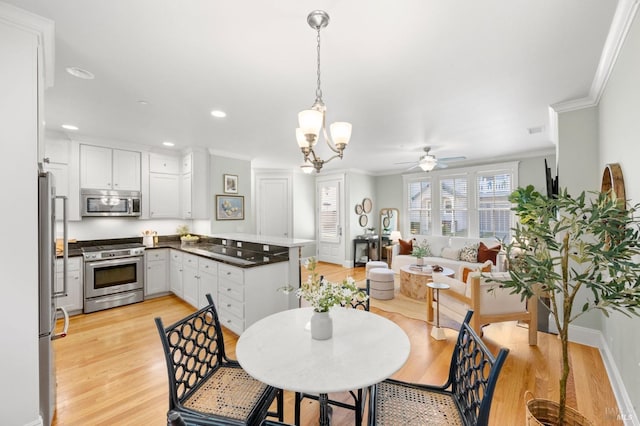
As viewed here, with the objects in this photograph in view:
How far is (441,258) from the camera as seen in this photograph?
5992 mm

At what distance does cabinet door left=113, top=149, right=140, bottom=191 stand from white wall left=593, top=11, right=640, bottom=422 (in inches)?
242

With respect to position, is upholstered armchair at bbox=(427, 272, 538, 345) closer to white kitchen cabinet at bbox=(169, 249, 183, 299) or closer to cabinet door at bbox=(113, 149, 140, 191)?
white kitchen cabinet at bbox=(169, 249, 183, 299)

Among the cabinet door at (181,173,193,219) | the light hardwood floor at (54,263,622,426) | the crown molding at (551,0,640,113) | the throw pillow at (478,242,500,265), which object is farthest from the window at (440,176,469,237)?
the cabinet door at (181,173,193,219)

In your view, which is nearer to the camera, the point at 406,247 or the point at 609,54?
the point at 609,54

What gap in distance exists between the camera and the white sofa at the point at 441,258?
18.2 ft

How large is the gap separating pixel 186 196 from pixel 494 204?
21.8 feet

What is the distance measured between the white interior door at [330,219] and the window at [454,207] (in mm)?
2607

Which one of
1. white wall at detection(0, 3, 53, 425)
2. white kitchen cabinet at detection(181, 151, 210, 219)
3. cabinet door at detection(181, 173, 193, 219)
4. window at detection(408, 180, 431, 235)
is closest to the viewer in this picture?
white wall at detection(0, 3, 53, 425)

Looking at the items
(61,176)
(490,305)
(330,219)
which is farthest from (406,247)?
(61,176)

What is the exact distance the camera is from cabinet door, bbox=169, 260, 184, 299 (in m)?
4.54

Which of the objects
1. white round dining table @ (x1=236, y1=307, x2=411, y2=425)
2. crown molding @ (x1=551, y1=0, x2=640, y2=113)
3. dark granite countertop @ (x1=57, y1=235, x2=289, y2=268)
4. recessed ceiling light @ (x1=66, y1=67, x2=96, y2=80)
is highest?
recessed ceiling light @ (x1=66, y1=67, x2=96, y2=80)

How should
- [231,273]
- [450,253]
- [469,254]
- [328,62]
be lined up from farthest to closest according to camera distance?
[450,253] < [469,254] < [231,273] < [328,62]

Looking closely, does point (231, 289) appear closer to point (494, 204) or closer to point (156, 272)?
point (156, 272)

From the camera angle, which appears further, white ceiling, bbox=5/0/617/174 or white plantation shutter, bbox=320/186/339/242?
white plantation shutter, bbox=320/186/339/242
